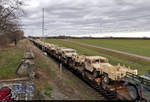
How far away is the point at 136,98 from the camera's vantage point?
8.09m

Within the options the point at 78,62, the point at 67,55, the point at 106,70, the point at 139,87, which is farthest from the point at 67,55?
the point at 139,87

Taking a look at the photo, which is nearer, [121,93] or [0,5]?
[121,93]

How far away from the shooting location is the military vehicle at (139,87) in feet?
23.9

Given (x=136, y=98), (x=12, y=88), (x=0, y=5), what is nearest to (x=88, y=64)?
(x=136, y=98)

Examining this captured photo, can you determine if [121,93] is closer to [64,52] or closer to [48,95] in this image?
[48,95]

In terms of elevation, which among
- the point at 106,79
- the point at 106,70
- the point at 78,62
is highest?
the point at 106,70

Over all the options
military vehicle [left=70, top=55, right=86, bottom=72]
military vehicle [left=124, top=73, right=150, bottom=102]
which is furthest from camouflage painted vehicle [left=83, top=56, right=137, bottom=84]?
military vehicle [left=70, top=55, right=86, bottom=72]

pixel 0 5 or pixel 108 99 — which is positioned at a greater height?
pixel 0 5

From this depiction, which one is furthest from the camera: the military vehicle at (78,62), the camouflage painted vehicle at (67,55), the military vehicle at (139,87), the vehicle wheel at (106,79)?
the camouflage painted vehicle at (67,55)

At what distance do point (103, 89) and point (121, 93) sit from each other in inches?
80.4

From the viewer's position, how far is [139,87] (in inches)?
307

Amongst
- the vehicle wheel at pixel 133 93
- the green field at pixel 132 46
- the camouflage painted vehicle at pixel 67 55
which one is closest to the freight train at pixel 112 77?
the vehicle wheel at pixel 133 93

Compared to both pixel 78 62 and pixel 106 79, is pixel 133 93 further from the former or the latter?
pixel 78 62

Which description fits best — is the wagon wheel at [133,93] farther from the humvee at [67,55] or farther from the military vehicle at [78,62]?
the humvee at [67,55]
